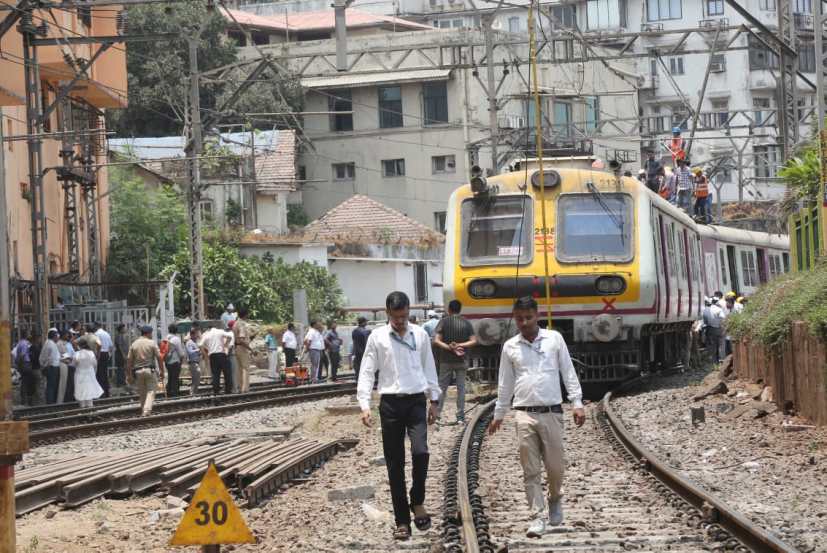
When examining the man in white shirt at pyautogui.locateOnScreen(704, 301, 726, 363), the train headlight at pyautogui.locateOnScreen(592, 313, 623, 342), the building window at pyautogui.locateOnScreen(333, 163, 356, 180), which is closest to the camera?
the train headlight at pyautogui.locateOnScreen(592, 313, 623, 342)

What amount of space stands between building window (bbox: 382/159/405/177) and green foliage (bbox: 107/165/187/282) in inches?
560

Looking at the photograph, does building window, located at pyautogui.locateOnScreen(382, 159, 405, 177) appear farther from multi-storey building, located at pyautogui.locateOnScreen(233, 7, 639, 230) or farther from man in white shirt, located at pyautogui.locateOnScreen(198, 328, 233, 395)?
man in white shirt, located at pyautogui.locateOnScreen(198, 328, 233, 395)

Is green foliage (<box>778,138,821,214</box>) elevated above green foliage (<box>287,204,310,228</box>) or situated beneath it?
situated beneath

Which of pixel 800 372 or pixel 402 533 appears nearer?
pixel 402 533

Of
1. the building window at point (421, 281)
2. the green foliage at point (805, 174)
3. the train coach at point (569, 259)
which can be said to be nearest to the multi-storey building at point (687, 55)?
the building window at point (421, 281)

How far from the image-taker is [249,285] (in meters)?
42.6

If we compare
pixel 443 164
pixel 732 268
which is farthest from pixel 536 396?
pixel 443 164

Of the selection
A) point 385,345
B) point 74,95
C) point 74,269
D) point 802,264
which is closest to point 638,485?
point 385,345

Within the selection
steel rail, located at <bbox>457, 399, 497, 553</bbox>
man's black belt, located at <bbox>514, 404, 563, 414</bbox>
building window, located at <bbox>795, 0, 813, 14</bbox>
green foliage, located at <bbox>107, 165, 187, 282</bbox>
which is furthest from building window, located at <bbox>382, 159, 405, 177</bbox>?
man's black belt, located at <bbox>514, 404, 563, 414</bbox>

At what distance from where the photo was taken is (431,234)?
5209cm

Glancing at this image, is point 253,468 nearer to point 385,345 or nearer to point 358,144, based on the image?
point 385,345

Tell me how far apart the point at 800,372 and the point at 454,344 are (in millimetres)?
4071

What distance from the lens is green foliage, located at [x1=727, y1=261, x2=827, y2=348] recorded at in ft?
46.2

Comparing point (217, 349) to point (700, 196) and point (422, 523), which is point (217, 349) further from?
point (422, 523)
